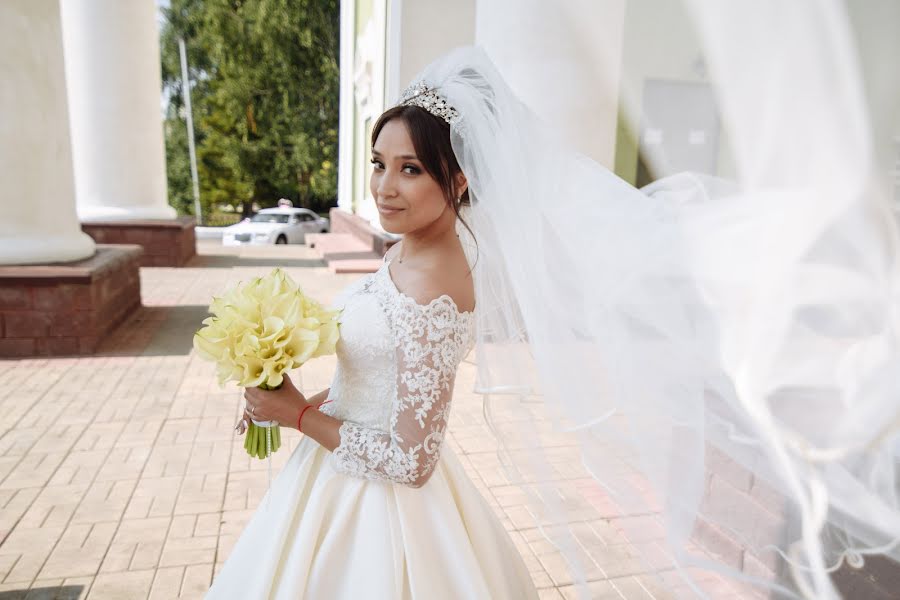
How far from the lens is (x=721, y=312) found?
3.37 ft

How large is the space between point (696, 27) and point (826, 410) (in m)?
0.57

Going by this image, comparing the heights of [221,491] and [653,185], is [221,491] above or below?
below

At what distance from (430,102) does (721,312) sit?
35.2 inches

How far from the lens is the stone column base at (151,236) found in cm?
1148

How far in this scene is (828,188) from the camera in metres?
0.81

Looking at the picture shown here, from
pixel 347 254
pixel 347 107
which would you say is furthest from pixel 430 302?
pixel 347 107

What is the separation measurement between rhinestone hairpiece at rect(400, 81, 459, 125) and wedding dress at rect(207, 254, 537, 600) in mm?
413

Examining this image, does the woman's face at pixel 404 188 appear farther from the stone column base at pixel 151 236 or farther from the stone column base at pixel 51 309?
the stone column base at pixel 151 236

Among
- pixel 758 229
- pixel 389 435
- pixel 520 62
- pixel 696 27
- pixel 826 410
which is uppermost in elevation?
pixel 520 62

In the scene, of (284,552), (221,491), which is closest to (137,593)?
(221,491)

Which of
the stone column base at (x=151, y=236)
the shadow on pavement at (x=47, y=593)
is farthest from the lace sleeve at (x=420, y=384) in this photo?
the stone column base at (x=151, y=236)

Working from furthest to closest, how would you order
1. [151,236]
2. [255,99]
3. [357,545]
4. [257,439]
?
[255,99] → [151,236] → [257,439] → [357,545]

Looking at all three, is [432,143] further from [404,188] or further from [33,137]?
[33,137]

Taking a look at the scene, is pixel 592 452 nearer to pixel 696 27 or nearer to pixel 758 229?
pixel 758 229
